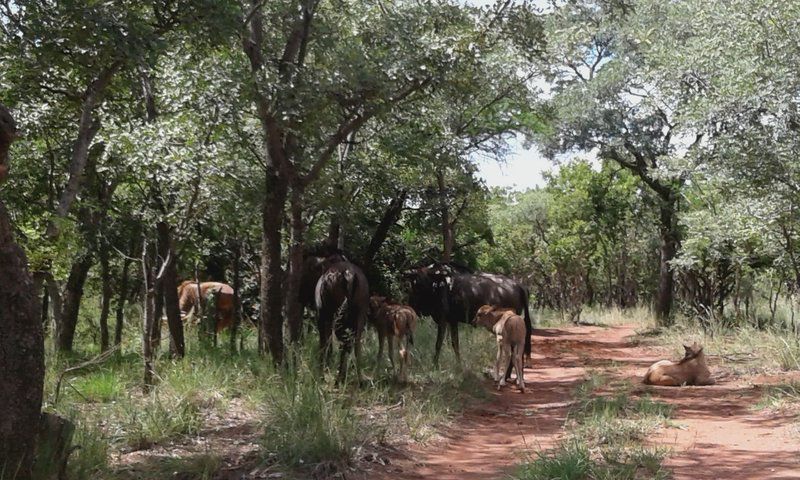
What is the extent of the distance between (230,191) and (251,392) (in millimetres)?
2639

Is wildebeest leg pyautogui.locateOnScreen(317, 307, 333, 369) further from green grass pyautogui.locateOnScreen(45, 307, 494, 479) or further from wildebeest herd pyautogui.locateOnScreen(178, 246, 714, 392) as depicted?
green grass pyautogui.locateOnScreen(45, 307, 494, 479)

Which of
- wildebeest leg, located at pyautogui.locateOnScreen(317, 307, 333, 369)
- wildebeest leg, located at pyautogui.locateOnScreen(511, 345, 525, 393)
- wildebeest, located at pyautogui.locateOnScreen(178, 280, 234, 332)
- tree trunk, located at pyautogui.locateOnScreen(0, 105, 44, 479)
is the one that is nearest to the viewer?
tree trunk, located at pyautogui.locateOnScreen(0, 105, 44, 479)

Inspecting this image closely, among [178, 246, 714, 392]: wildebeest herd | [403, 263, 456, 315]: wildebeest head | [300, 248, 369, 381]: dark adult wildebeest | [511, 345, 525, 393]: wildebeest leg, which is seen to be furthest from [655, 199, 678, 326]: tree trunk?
[300, 248, 369, 381]: dark adult wildebeest

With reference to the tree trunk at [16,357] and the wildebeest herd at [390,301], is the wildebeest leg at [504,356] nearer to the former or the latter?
the wildebeest herd at [390,301]

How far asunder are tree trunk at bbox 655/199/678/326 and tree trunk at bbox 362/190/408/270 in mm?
11570

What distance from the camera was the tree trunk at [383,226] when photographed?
59.6ft

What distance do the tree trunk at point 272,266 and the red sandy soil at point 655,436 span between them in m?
2.61

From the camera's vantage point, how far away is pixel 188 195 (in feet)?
33.1

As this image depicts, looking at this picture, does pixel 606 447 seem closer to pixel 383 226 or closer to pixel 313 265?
pixel 313 265

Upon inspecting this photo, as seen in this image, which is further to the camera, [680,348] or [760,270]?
[760,270]

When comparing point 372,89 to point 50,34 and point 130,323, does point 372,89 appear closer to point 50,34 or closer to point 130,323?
point 50,34

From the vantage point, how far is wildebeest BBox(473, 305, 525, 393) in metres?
12.6

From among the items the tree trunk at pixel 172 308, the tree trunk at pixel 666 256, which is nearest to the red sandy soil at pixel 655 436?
the tree trunk at pixel 172 308

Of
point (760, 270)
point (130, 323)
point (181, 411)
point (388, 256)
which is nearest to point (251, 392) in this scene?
point (181, 411)
